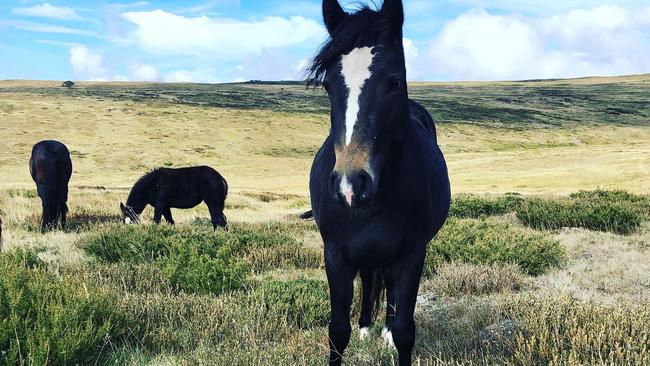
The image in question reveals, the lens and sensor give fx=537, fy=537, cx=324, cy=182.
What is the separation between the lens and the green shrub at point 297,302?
5039 mm

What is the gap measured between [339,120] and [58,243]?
8.12 meters

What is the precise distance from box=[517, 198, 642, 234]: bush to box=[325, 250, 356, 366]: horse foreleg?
9491 mm

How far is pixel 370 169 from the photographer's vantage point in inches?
104

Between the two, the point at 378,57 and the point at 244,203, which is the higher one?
the point at 378,57

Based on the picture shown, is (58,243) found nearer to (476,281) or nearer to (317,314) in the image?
(317,314)

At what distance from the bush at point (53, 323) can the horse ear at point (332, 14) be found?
99.5 inches

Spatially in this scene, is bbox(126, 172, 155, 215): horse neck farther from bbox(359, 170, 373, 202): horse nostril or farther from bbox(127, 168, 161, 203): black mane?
bbox(359, 170, 373, 202): horse nostril

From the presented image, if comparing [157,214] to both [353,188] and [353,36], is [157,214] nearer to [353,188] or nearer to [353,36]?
[353,36]

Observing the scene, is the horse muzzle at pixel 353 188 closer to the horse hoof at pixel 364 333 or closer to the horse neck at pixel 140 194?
the horse hoof at pixel 364 333

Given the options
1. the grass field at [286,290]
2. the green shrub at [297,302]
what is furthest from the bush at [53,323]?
the green shrub at [297,302]

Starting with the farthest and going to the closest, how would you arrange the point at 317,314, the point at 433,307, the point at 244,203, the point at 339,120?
the point at 244,203, the point at 433,307, the point at 317,314, the point at 339,120

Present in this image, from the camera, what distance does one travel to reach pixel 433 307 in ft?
18.7

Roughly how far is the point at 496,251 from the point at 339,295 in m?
5.09

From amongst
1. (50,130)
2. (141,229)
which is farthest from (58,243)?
(50,130)
